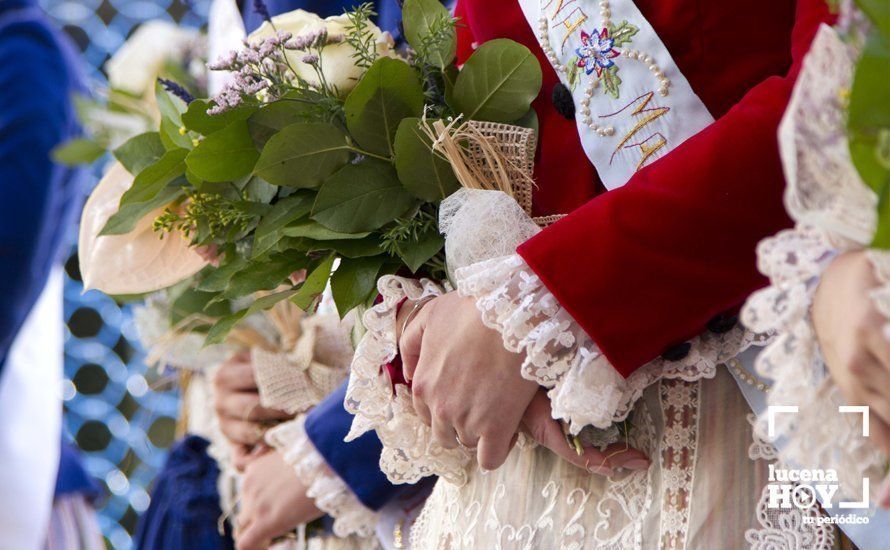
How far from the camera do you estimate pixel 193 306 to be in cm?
159

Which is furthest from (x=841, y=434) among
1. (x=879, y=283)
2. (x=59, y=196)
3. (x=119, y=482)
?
(x=119, y=482)

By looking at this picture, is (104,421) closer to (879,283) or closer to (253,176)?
(253,176)

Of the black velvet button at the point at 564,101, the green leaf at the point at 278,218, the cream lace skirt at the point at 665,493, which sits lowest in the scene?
the cream lace skirt at the point at 665,493

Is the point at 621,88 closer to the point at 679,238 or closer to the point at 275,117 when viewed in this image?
the point at 679,238

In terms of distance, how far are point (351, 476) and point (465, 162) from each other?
0.52m

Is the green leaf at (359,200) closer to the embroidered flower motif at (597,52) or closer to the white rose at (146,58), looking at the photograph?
the embroidered flower motif at (597,52)

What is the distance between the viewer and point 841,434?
23.9 inches

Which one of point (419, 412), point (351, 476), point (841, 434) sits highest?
point (841, 434)

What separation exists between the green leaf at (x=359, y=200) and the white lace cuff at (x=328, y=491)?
466 millimetres

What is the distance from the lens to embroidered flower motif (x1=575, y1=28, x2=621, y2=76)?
0.86 metres

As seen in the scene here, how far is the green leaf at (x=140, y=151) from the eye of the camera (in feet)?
3.96

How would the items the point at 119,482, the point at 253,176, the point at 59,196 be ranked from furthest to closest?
the point at 119,482, the point at 59,196, the point at 253,176

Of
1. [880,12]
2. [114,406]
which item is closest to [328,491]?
[880,12]

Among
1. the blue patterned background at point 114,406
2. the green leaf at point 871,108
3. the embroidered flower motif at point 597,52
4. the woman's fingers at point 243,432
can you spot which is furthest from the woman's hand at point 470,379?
the blue patterned background at point 114,406
